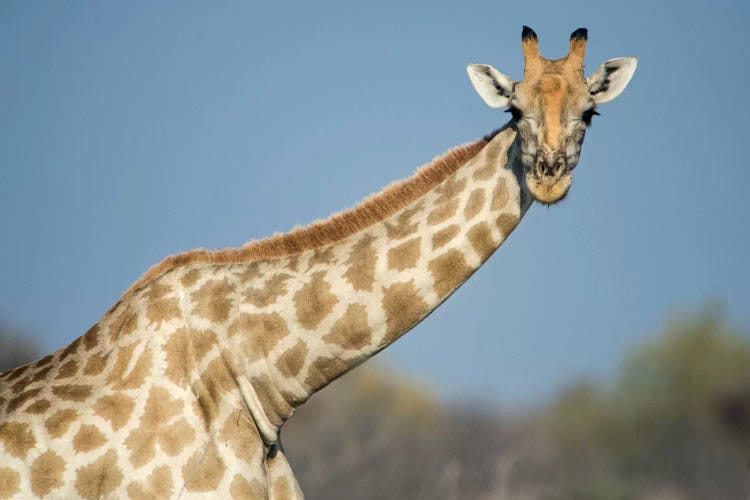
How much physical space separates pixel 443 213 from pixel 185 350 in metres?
2.10

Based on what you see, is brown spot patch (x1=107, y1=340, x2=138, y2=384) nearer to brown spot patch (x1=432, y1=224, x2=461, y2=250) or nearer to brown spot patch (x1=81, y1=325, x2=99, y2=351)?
brown spot patch (x1=81, y1=325, x2=99, y2=351)

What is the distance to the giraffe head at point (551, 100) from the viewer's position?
7.91m

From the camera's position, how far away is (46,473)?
27.1 feet

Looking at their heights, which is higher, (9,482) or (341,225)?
(341,225)

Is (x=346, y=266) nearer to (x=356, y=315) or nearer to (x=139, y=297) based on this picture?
(x=356, y=315)

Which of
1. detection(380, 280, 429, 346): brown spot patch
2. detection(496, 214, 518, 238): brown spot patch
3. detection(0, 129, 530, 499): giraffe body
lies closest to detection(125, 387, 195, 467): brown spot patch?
detection(0, 129, 530, 499): giraffe body

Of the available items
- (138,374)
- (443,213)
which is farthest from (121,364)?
(443,213)

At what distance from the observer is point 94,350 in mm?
8766

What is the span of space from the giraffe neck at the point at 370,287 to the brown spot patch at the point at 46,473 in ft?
4.74

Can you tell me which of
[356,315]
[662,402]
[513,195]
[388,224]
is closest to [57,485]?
[356,315]

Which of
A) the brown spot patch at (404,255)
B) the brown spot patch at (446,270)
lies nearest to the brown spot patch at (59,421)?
the brown spot patch at (404,255)

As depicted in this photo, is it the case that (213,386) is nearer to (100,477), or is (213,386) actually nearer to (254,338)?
(254,338)

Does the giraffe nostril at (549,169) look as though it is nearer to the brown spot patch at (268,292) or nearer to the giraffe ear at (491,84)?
the giraffe ear at (491,84)

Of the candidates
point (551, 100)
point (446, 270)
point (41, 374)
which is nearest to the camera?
point (551, 100)
